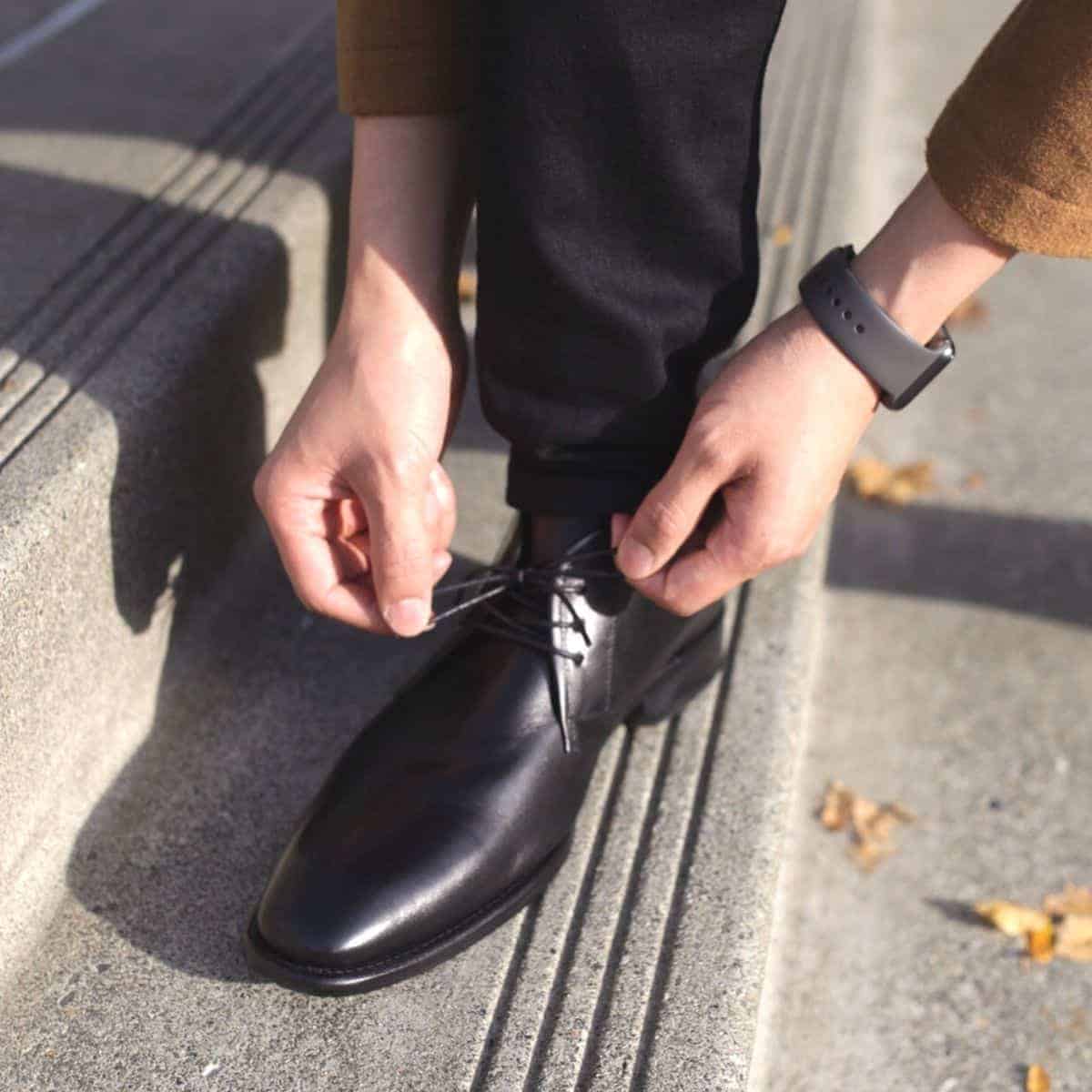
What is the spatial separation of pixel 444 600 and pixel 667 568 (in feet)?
1.30

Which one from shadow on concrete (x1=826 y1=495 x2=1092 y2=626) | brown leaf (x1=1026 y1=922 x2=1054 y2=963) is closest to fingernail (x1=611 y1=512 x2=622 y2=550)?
brown leaf (x1=1026 y1=922 x2=1054 y2=963)

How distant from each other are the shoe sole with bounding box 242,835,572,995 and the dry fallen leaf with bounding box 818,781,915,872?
20.6 inches

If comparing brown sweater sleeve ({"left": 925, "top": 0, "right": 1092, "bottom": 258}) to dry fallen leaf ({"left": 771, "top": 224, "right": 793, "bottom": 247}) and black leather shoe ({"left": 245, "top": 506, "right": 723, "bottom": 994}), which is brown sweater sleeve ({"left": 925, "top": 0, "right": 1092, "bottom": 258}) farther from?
dry fallen leaf ({"left": 771, "top": 224, "right": 793, "bottom": 247})

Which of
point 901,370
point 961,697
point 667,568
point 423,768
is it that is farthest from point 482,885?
point 961,697

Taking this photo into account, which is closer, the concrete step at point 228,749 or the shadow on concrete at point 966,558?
the concrete step at point 228,749

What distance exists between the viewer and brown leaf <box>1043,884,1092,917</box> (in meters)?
1.46

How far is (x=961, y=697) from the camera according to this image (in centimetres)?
174

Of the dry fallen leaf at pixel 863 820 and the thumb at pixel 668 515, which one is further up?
the thumb at pixel 668 515

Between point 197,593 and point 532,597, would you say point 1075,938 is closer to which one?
point 532,597

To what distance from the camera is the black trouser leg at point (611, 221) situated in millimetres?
986

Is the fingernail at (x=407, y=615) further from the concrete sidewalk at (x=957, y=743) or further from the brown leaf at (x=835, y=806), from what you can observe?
the brown leaf at (x=835, y=806)

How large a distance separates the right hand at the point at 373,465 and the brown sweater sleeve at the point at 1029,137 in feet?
1.42

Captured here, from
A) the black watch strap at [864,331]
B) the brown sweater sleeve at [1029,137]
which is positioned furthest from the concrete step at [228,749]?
the brown sweater sleeve at [1029,137]

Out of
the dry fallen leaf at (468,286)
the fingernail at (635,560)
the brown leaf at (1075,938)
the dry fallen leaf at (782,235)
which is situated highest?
the fingernail at (635,560)
